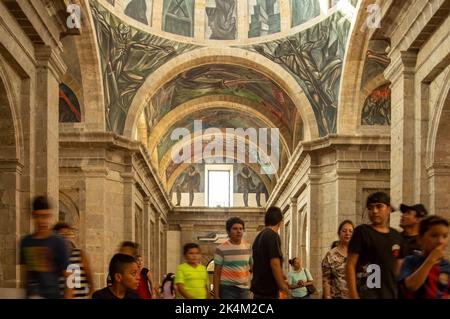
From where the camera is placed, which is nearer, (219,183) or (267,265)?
(267,265)

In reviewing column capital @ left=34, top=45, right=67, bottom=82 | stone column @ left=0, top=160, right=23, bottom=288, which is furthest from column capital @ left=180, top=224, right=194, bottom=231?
stone column @ left=0, top=160, right=23, bottom=288

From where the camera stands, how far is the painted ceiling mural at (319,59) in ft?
76.7

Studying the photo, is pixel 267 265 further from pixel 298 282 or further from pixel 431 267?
pixel 298 282

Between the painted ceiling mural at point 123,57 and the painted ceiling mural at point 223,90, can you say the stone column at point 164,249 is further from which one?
the painted ceiling mural at point 123,57

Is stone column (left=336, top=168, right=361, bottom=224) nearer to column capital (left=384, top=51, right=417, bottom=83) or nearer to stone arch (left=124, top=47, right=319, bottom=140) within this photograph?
stone arch (left=124, top=47, right=319, bottom=140)

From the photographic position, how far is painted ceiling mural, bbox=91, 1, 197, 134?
23.2m

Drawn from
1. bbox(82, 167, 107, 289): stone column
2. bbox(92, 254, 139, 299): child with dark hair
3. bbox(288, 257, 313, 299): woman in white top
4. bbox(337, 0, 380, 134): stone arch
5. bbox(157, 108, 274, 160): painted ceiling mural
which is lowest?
bbox(288, 257, 313, 299): woman in white top

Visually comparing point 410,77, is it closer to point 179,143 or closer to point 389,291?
point 389,291

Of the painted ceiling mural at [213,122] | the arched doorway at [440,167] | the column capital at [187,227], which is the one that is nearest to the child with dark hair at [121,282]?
the arched doorway at [440,167]

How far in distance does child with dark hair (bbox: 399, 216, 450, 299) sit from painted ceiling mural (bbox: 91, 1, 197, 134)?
17000mm

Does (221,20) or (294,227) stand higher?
(221,20)

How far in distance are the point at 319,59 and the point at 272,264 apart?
1664 centimetres

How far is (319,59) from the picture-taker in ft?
80.3

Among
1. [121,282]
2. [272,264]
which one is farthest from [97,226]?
[121,282]
